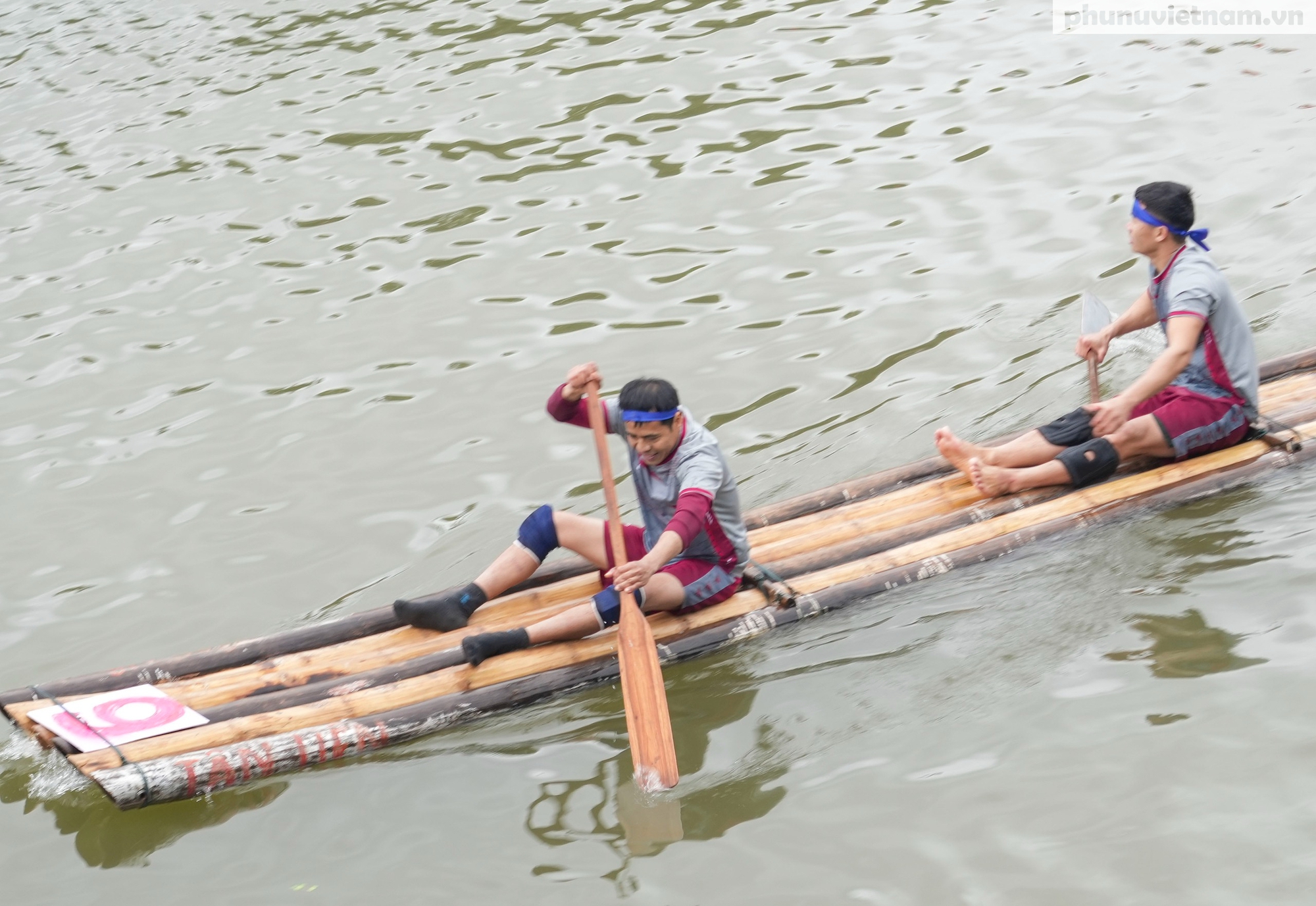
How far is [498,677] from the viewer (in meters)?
5.73

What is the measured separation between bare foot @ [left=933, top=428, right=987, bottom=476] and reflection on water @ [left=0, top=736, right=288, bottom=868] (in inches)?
146

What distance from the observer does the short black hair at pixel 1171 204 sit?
21.4 feet

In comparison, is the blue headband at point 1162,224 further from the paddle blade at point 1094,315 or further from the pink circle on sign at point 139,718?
the pink circle on sign at point 139,718

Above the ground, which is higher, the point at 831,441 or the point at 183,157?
the point at 183,157

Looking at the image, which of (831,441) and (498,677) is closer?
(498,677)

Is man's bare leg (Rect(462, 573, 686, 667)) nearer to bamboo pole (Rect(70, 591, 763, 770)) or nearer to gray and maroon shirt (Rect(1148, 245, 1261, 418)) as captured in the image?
bamboo pole (Rect(70, 591, 763, 770))

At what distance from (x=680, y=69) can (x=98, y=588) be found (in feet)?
27.2

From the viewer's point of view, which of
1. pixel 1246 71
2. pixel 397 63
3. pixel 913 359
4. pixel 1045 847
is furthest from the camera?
pixel 397 63

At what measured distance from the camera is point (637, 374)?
8.86 meters

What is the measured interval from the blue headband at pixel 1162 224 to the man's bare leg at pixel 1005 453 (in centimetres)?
125

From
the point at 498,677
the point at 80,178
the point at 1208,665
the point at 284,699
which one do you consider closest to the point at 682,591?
the point at 498,677

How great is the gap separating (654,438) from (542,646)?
43.5 inches

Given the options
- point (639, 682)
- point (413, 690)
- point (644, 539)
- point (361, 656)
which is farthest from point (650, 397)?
point (361, 656)

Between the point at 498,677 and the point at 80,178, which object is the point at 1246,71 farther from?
the point at 80,178
